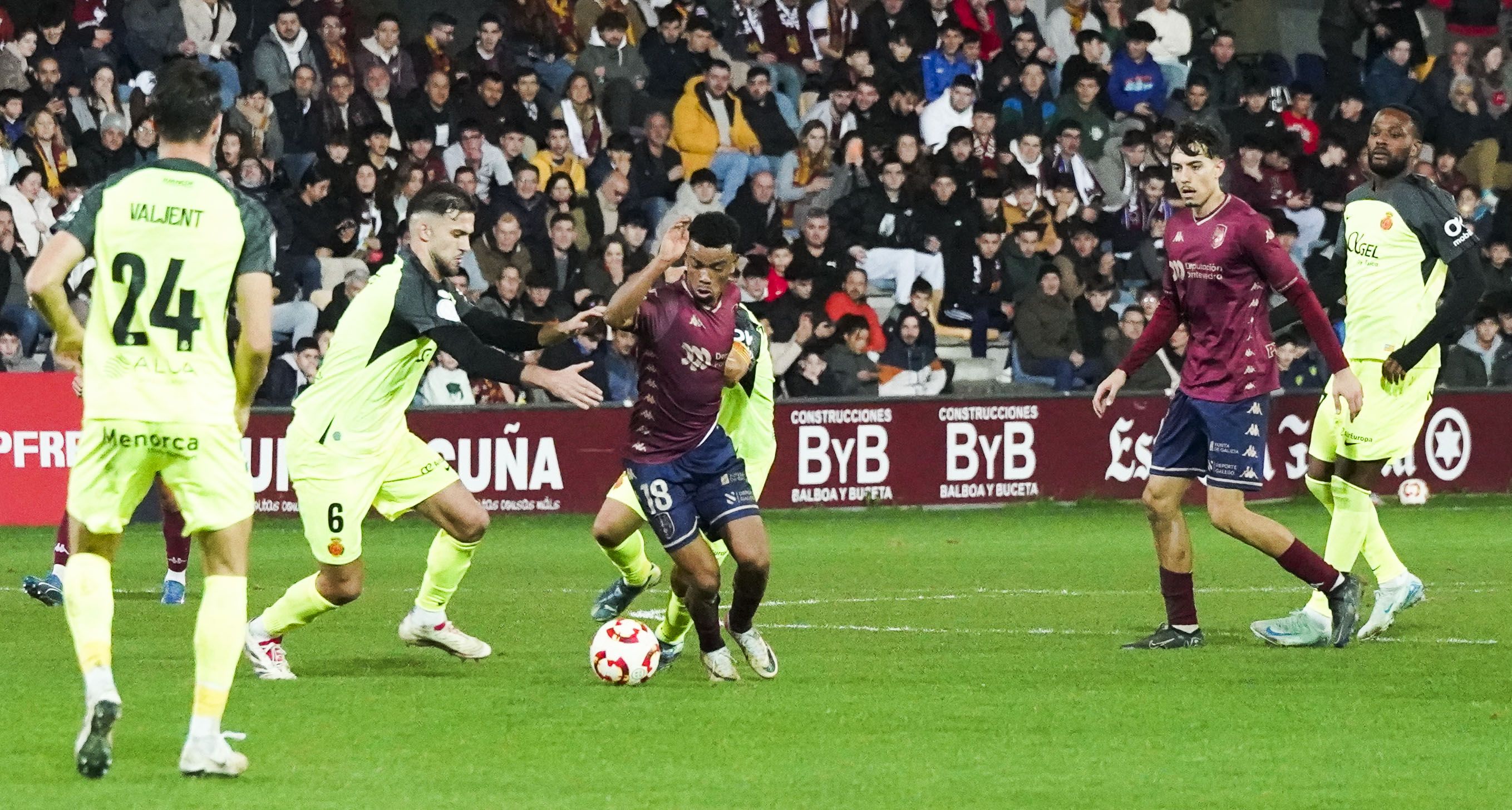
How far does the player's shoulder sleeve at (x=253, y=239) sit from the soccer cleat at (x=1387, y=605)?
6.13 metres

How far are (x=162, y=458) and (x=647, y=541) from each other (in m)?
10.0

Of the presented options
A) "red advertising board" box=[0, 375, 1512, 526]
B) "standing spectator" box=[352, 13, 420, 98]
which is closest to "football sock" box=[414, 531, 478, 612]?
"red advertising board" box=[0, 375, 1512, 526]

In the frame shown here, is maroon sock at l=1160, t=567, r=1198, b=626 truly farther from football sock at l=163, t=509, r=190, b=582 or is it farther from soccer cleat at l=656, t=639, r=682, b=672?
football sock at l=163, t=509, r=190, b=582

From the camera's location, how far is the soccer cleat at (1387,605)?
34.8 ft

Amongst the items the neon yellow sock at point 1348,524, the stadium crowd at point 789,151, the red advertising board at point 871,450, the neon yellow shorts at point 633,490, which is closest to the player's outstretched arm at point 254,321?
the neon yellow shorts at point 633,490

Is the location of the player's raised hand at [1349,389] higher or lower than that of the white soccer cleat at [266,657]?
higher

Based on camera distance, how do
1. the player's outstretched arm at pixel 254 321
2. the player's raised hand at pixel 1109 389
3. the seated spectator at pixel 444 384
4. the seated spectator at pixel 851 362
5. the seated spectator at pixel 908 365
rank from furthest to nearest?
the seated spectator at pixel 908 365 → the seated spectator at pixel 851 362 → the seated spectator at pixel 444 384 → the player's raised hand at pixel 1109 389 → the player's outstretched arm at pixel 254 321

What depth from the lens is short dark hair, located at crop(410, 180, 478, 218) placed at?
30.1 feet

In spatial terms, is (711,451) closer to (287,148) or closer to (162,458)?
(162,458)

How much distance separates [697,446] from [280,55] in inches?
478

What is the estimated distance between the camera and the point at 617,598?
36.2 feet

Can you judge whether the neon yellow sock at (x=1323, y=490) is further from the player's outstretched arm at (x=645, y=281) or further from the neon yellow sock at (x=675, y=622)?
the player's outstretched arm at (x=645, y=281)

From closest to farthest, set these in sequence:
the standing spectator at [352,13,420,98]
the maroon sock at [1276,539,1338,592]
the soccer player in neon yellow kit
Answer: the soccer player in neon yellow kit
the maroon sock at [1276,539,1338,592]
the standing spectator at [352,13,420,98]

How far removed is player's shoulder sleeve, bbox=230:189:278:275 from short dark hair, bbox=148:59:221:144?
0.24 meters
